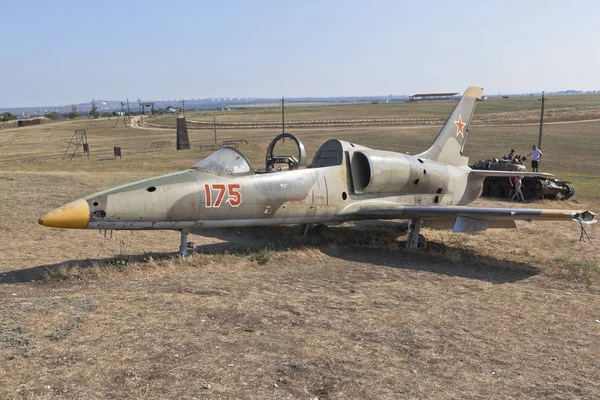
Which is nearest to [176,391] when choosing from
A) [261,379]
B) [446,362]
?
[261,379]

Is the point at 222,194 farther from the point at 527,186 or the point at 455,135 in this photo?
the point at 527,186

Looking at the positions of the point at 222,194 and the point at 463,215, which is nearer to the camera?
the point at 222,194

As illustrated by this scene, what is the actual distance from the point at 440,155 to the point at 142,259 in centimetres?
973

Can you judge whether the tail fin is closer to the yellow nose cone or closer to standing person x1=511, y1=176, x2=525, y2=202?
standing person x1=511, y1=176, x2=525, y2=202

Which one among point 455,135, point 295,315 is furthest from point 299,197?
point 455,135

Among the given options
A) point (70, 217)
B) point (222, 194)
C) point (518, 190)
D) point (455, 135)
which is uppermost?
point (455, 135)

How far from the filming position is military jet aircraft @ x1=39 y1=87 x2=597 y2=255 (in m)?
9.50

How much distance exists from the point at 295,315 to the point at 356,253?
4.92 meters

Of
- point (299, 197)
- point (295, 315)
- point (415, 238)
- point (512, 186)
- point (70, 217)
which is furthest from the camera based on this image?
point (512, 186)

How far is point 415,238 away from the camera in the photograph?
1351 centimetres

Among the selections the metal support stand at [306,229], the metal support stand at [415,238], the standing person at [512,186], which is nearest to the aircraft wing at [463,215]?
the metal support stand at [415,238]

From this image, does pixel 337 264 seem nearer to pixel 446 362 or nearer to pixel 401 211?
pixel 401 211

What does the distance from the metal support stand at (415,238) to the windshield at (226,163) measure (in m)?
4.70

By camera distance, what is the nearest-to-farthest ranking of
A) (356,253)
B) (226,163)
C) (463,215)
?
1. (226,163)
2. (463,215)
3. (356,253)
